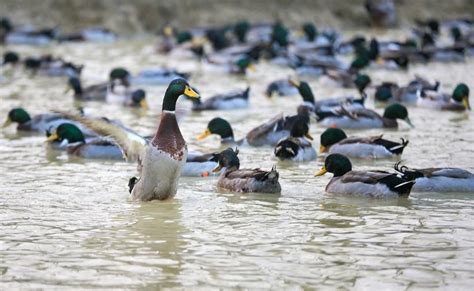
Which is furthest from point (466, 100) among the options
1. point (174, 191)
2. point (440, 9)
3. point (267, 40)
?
point (440, 9)

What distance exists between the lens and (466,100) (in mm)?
18047

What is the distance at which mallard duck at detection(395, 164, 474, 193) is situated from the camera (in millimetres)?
11273

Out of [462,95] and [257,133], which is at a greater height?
[462,95]

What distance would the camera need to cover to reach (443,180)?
11297 mm

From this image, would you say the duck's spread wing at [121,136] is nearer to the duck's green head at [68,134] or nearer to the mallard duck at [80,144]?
the mallard duck at [80,144]

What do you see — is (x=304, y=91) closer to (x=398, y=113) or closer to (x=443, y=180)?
(x=398, y=113)

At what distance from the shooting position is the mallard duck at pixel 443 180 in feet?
37.0

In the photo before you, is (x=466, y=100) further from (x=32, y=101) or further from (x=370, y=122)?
(x=32, y=101)

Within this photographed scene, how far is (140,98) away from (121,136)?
24.3 feet

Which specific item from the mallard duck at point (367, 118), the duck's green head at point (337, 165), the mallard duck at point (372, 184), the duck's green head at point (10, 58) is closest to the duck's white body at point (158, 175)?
the mallard duck at point (372, 184)

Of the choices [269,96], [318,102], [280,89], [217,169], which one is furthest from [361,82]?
[217,169]

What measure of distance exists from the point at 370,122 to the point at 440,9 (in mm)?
20870

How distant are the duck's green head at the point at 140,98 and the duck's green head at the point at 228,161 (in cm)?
648

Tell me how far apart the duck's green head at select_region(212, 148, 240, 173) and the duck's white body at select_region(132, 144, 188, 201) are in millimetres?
1164
